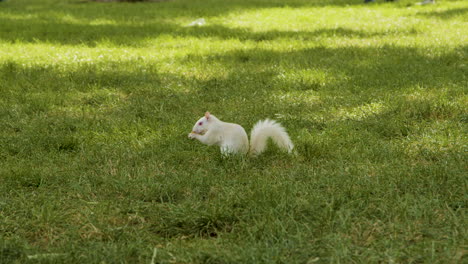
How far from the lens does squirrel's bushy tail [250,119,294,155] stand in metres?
4.38

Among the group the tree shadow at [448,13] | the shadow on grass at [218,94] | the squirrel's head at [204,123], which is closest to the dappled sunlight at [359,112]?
the shadow on grass at [218,94]

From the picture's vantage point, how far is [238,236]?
309cm

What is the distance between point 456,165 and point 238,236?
5.54 ft

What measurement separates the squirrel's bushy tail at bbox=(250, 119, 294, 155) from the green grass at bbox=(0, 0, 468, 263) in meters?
0.10

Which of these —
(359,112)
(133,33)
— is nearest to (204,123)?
(359,112)

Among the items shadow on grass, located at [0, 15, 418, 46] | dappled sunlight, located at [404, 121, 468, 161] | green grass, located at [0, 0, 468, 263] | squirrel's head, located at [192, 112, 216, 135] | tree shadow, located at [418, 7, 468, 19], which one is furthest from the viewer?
tree shadow, located at [418, 7, 468, 19]

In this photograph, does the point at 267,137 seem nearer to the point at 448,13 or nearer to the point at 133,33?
the point at 133,33

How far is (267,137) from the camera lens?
439 centimetres

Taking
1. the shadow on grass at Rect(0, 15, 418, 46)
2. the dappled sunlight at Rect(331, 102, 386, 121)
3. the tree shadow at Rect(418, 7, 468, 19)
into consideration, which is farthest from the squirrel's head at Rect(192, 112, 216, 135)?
the tree shadow at Rect(418, 7, 468, 19)

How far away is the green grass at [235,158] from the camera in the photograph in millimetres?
2971

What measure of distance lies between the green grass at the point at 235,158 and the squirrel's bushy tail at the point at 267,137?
0.10 metres

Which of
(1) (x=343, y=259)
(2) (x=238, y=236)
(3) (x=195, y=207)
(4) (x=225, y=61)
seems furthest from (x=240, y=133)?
(4) (x=225, y=61)

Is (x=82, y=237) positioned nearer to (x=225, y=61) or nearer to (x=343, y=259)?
(x=343, y=259)

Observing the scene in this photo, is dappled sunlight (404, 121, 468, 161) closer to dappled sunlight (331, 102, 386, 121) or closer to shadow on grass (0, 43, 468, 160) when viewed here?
shadow on grass (0, 43, 468, 160)
